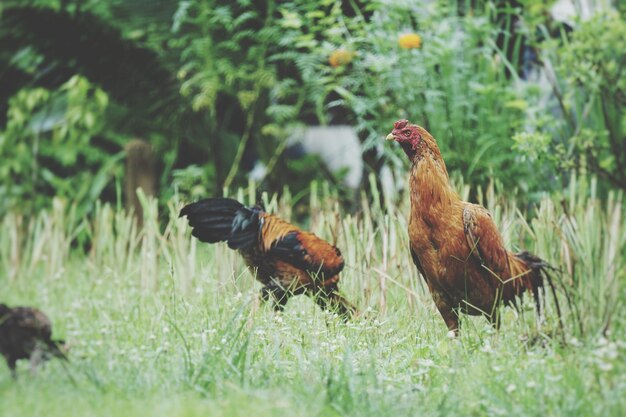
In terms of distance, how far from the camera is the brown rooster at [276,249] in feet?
11.7

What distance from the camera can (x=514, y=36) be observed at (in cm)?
629

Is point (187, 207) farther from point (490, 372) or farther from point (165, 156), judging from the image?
point (165, 156)

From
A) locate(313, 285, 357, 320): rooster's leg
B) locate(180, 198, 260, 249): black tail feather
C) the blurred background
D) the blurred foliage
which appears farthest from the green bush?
the blurred foliage

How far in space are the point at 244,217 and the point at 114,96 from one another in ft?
13.0

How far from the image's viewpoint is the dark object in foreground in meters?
2.57

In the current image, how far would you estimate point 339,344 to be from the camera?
316cm

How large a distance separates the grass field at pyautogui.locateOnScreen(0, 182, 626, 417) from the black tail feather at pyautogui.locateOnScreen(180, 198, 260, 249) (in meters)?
0.22

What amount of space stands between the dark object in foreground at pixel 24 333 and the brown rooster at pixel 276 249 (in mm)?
1051

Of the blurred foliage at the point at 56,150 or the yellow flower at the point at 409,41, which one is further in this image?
the blurred foliage at the point at 56,150

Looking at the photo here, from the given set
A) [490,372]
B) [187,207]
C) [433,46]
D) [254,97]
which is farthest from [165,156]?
[490,372]

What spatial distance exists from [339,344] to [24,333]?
3.94ft

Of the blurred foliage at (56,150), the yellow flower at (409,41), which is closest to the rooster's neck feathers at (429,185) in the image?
the yellow flower at (409,41)

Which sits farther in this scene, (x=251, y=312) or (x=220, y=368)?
(x=251, y=312)

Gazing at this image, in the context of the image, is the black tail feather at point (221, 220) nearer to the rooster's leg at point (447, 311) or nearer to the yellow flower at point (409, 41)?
the rooster's leg at point (447, 311)
